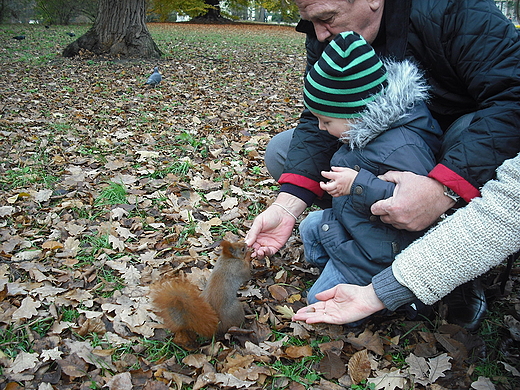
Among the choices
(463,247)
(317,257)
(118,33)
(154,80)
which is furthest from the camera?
(118,33)

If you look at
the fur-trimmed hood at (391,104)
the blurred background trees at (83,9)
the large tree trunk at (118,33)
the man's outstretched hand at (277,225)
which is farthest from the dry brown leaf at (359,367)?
the blurred background trees at (83,9)

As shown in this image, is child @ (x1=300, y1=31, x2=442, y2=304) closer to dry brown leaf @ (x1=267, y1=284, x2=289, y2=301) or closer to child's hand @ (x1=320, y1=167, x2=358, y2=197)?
child's hand @ (x1=320, y1=167, x2=358, y2=197)

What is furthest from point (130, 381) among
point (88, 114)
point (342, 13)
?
point (88, 114)

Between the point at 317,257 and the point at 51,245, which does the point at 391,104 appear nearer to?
the point at 317,257

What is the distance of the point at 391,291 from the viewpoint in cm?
171

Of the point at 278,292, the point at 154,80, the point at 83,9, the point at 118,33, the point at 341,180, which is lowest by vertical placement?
the point at 278,292

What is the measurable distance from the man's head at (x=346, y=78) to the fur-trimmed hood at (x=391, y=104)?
0.04 m

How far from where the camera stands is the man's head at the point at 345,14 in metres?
2.00

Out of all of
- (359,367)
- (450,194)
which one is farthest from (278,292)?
(450,194)

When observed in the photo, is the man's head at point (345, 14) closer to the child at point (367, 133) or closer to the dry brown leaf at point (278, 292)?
the child at point (367, 133)

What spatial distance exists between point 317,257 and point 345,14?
1.30 m

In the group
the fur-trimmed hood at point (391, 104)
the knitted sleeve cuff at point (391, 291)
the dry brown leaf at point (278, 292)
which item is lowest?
the dry brown leaf at point (278, 292)

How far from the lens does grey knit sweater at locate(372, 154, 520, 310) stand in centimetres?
147

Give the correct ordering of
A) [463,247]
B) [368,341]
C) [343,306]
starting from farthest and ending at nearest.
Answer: [368,341] < [343,306] < [463,247]
